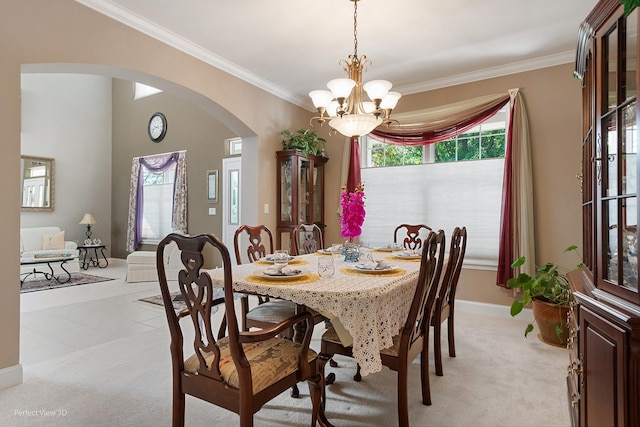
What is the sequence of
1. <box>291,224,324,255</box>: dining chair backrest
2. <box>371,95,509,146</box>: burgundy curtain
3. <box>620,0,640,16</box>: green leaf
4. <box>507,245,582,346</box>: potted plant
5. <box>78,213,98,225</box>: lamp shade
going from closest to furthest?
<box>620,0,640,16</box>: green leaf, <box>507,245,582,346</box>: potted plant, <box>291,224,324,255</box>: dining chair backrest, <box>371,95,509,146</box>: burgundy curtain, <box>78,213,98,225</box>: lamp shade

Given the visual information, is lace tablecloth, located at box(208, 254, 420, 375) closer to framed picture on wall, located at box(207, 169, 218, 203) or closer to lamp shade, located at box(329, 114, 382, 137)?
lamp shade, located at box(329, 114, 382, 137)

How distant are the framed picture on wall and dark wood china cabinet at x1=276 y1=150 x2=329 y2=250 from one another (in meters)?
2.49

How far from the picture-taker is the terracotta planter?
9.54 feet

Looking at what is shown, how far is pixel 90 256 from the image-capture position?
25.2 ft

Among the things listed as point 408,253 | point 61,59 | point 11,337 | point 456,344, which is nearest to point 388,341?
point 408,253

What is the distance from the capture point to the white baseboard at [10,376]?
2170 mm

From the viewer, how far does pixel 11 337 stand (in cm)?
222

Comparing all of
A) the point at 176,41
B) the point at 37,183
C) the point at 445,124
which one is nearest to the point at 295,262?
the point at 176,41

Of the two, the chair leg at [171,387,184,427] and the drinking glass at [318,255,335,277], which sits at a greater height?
the drinking glass at [318,255,335,277]

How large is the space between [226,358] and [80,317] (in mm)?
3153

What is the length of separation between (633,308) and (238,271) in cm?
178

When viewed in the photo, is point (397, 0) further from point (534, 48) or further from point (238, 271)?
point (238, 271)

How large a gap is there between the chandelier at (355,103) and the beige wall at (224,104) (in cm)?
155

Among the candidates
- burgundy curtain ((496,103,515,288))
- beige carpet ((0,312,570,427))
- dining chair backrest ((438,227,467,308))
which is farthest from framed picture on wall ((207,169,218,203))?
dining chair backrest ((438,227,467,308))
